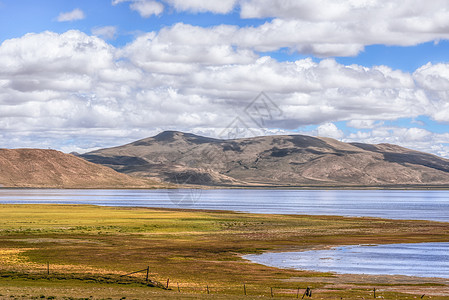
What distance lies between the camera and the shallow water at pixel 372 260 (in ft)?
198

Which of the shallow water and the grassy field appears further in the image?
the shallow water

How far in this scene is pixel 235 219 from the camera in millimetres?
130250

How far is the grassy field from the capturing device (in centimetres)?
4497

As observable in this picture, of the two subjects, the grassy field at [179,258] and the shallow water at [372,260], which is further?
the shallow water at [372,260]

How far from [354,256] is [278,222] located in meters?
51.0

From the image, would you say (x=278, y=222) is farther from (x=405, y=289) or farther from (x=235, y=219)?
(x=405, y=289)

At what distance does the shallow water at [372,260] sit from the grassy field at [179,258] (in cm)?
395

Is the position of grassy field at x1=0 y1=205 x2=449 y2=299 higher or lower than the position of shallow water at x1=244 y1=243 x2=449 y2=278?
higher

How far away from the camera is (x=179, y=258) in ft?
220

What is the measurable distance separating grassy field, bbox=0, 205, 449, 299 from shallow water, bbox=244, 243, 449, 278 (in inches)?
156

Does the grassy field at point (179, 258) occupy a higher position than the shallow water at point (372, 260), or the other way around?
the grassy field at point (179, 258)

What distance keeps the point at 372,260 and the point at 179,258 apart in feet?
71.7

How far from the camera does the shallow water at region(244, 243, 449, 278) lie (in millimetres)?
60487

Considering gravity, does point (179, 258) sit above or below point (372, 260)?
above
